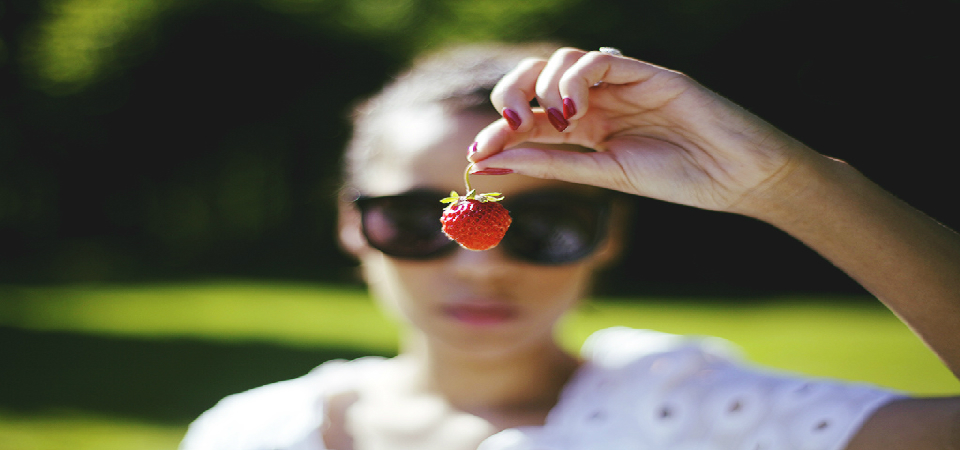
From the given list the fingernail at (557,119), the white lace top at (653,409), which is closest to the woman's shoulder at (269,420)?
the white lace top at (653,409)

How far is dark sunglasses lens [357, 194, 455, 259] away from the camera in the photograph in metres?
1.86

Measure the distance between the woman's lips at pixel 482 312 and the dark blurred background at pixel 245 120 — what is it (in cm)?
718

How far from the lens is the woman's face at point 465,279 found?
186 cm

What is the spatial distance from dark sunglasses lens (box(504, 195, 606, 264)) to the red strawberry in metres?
0.40

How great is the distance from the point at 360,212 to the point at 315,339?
472 cm

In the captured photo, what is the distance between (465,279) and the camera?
1.89 meters

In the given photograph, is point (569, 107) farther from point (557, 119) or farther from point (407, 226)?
point (407, 226)

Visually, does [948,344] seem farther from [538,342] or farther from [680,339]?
[538,342]

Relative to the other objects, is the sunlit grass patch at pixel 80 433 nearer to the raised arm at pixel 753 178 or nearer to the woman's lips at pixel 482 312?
the woman's lips at pixel 482 312

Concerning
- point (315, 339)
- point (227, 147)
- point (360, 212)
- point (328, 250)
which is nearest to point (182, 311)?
point (315, 339)

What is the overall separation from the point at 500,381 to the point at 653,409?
464 mm

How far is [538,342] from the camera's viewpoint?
206cm

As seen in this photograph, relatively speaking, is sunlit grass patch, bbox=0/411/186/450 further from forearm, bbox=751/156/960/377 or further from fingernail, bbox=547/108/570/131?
forearm, bbox=751/156/960/377

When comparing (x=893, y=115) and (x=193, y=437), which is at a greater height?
(x=193, y=437)
